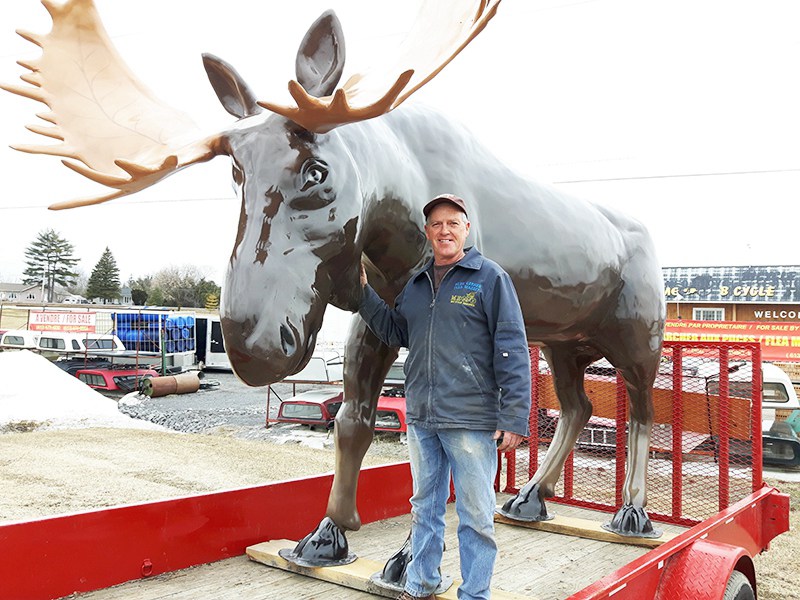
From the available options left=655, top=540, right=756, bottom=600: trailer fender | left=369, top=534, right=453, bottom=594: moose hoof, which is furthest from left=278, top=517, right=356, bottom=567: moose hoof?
left=655, top=540, right=756, bottom=600: trailer fender

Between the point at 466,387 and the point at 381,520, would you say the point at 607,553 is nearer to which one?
the point at 381,520

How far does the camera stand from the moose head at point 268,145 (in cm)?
163

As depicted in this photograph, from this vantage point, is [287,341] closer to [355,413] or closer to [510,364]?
[510,364]

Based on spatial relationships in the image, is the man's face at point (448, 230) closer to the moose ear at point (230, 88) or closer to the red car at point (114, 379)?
the moose ear at point (230, 88)

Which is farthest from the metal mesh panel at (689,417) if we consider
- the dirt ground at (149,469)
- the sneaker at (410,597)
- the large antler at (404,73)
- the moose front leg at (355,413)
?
the large antler at (404,73)

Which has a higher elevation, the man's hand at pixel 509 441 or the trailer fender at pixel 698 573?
the man's hand at pixel 509 441

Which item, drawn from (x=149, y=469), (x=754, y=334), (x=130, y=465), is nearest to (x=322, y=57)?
(x=149, y=469)

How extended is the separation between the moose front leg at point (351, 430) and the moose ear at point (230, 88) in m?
0.80

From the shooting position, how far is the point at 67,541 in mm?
2021

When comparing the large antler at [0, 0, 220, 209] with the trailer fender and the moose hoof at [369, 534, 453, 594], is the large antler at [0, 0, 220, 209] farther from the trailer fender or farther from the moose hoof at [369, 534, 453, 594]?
the trailer fender

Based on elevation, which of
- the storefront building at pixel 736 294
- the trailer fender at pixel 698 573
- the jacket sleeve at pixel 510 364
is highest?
the storefront building at pixel 736 294

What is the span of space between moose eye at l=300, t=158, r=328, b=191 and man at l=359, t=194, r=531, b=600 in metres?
0.32

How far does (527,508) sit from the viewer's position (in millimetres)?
3143

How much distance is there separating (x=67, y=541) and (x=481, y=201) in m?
1.68
